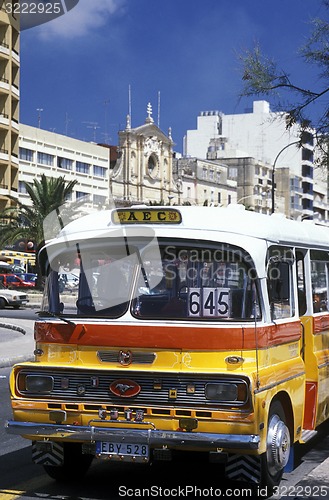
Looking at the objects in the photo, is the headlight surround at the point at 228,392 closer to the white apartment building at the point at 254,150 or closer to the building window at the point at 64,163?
the building window at the point at 64,163

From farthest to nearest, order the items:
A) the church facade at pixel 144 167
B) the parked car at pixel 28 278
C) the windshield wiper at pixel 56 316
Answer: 1. the church facade at pixel 144 167
2. the parked car at pixel 28 278
3. the windshield wiper at pixel 56 316

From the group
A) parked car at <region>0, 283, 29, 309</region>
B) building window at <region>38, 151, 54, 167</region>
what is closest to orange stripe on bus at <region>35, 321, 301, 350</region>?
parked car at <region>0, 283, 29, 309</region>

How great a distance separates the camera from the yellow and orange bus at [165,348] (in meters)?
6.90

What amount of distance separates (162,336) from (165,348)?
104 millimetres

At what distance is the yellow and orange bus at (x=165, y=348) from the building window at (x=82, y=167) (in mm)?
77162

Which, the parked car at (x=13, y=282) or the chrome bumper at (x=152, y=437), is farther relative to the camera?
the parked car at (x=13, y=282)

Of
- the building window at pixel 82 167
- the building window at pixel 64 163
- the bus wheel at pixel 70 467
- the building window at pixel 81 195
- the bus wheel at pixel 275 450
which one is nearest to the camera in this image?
the bus wheel at pixel 275 450

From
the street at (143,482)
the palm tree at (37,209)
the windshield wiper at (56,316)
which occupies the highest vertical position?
the palm tree at (37,209)

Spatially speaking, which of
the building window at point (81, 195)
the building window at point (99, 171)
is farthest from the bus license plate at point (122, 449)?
the building window at point (99, 171)

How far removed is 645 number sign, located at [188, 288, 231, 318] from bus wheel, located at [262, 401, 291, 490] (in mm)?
949

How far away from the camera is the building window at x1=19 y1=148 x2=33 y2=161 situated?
250ft

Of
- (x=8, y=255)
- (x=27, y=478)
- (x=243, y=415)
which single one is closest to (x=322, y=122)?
(x=243, y=415)

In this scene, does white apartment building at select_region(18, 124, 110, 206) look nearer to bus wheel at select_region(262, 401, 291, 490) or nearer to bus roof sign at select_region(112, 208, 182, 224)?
bus roof sign at select_region(112, 208, 182, 224)

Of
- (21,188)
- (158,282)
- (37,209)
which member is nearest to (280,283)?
(158,282)
